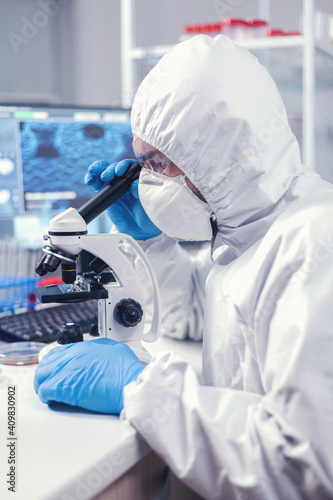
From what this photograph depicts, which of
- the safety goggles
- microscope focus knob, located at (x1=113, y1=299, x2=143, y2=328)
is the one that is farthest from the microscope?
the safety goggles

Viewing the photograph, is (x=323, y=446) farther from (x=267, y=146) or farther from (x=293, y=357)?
(x=267, y=146)

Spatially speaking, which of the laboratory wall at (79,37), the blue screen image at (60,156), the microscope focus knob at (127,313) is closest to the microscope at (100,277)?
the microscope focus knob at (127,313)

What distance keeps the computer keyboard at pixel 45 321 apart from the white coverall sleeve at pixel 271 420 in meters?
0.48

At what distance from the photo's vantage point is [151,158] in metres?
1.12

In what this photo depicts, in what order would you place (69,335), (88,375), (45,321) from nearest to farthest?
(88,375) → (69,335) → (45,321)

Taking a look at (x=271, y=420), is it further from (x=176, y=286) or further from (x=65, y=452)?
(x=176, y=286)

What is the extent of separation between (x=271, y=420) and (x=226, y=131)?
0.53m

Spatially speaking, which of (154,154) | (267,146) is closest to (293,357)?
→ (267,146)

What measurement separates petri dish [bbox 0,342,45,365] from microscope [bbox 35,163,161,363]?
0.09 metres

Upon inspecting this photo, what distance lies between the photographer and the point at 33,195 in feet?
5.33

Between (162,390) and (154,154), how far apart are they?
502mm

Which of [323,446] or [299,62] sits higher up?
[299,62]

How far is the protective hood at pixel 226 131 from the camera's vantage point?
3.26 ft

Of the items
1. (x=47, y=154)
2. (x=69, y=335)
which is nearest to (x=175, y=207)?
(x=69, y=335)
